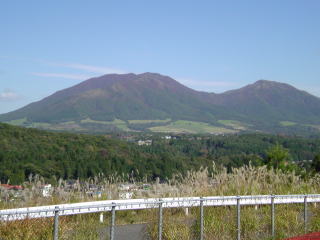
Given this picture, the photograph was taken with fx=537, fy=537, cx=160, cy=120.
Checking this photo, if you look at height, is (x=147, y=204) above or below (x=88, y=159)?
above

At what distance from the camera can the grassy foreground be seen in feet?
25.4

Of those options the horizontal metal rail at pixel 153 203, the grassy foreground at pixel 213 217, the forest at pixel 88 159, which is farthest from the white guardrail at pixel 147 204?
the forest at pixel 88 159

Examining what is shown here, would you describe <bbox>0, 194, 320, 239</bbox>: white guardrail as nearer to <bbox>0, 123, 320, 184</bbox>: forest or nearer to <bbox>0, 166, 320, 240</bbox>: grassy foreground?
<bbox>0, 166, 320, 240</bbox>: grassy foreground

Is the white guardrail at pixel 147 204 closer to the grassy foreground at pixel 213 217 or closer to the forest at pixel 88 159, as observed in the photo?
the grassy foreground at pixel 213 217

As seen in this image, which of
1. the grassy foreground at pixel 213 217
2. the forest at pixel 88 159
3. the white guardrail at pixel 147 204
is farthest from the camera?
the forest at pixel 88 159

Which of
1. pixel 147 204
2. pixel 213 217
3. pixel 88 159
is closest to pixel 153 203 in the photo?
pixel 147 204

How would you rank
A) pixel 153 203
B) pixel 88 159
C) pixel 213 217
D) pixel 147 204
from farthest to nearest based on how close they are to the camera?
pixel 88 159 → pixel 213 217 → pixel 147 204 → pixel 153 203

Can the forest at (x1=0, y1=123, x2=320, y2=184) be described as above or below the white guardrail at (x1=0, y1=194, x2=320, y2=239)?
below

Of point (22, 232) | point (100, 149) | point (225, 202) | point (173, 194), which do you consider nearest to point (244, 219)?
point (225, 202)

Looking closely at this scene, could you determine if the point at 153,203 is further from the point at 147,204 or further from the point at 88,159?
the point at 88,159

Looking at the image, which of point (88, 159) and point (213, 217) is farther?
point (88, 159)

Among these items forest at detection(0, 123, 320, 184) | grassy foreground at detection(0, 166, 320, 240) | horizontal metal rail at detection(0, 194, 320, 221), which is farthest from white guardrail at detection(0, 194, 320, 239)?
forest at detection(0, 123, 320, 184)

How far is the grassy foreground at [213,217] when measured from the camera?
7754 millimetres

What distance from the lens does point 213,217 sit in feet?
32.2
